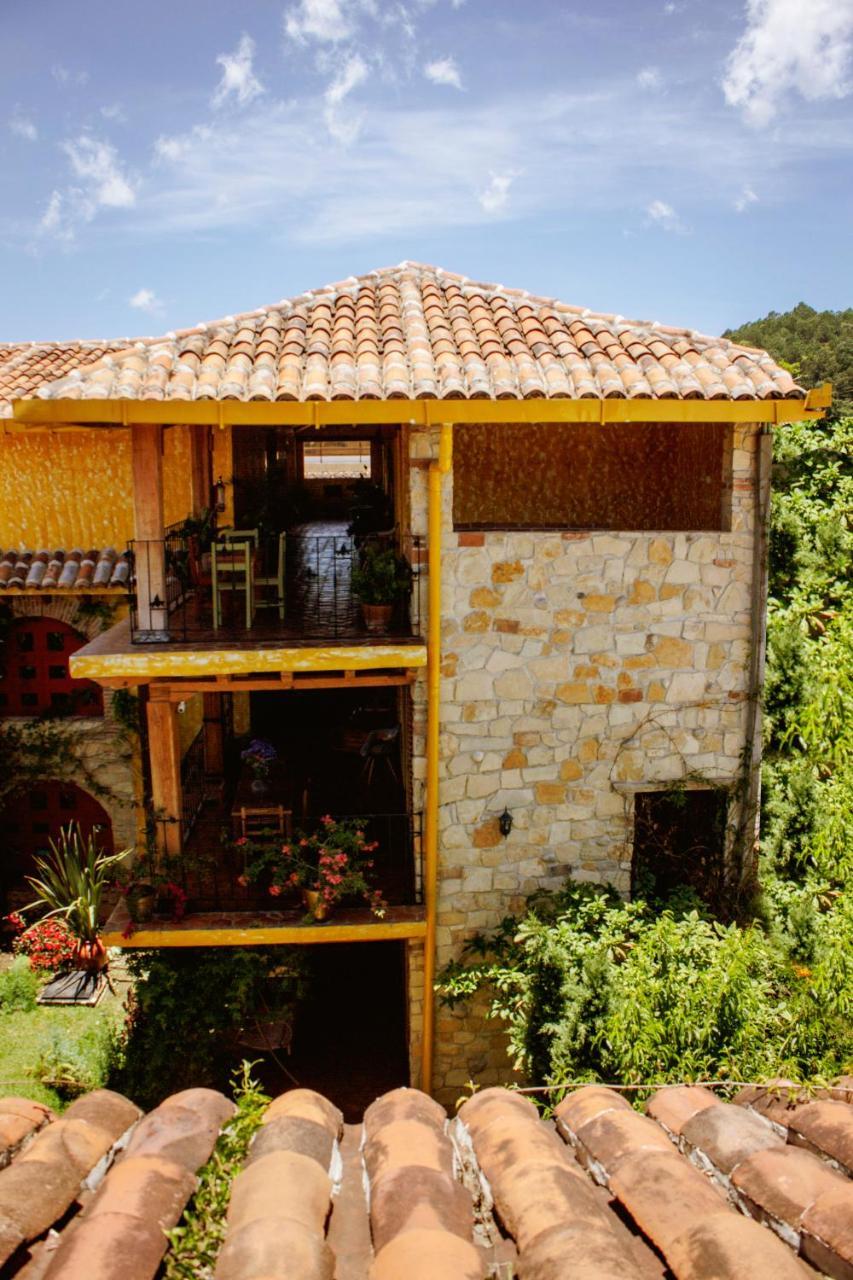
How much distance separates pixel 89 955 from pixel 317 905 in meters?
2.92

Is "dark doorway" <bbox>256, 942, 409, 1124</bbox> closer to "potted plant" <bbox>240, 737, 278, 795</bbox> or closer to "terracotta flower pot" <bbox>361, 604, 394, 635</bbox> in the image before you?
"potted plant" <bbox>240, 737, 278, 795</bbox>

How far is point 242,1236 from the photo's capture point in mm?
2785

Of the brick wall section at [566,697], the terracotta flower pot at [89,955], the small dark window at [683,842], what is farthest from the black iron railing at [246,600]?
the terracotta flower pot at [89,955]

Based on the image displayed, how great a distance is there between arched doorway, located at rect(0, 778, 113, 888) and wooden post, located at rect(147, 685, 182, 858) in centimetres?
564

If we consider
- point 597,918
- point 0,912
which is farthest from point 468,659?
point 0,912

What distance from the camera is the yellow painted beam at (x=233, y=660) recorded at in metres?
8.59

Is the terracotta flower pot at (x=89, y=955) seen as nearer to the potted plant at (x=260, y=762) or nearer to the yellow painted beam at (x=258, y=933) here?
the yellow painted beam at (x=258, y=933)

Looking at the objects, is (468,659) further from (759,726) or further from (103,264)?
(103,264)

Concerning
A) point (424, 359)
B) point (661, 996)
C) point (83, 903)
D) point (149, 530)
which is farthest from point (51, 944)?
point (424, 359)

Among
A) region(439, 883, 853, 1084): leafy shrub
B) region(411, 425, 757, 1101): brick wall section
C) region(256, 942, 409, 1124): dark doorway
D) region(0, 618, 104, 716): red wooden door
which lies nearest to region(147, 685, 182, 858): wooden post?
region(411, 425, 757, 1101): brick wall section

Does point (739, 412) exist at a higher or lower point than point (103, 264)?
lower

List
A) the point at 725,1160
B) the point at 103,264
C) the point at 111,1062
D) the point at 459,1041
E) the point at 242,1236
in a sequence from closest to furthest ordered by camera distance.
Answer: the point at 242,1236, the point at 725,1160, the point at 459,1041, the point at 111,1062, the point at 103,264

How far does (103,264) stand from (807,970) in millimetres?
25187

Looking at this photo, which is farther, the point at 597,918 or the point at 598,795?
the point at 598,795
